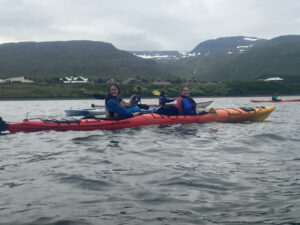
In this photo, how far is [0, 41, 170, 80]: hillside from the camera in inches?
5428

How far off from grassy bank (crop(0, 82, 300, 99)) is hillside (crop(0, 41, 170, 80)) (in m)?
60.8

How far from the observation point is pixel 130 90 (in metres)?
63.4

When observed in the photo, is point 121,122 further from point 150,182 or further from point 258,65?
point 258,65

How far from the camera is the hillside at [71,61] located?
137875mm

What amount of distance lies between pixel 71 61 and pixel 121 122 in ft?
495

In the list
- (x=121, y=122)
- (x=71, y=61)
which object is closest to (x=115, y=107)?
(x=121, y=122)

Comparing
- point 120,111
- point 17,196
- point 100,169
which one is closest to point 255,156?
point 100,169

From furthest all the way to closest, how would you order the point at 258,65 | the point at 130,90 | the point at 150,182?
1. the point at 258,65
2. the point at 130,90
3. the point at 150,182

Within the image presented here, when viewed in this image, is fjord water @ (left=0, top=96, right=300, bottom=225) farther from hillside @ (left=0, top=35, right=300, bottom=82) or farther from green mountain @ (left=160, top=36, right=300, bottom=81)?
green mountain @ (left=160, top=36, right=300, bottom=81)

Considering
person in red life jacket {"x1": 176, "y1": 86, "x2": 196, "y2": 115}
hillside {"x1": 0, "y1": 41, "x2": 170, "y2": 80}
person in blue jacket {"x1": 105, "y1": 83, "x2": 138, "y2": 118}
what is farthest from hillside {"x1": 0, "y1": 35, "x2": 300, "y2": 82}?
person in blue jacket {"x1": 105, "y1": 83, "x2": 138, "y2": 118}

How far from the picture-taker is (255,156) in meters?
7.38

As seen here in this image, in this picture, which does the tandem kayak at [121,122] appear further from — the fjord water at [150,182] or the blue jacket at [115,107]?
the fjord water at [150,182]

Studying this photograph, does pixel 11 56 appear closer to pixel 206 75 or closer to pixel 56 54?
pixel 56 54

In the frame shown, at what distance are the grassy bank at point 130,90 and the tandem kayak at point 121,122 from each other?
46226 mm
